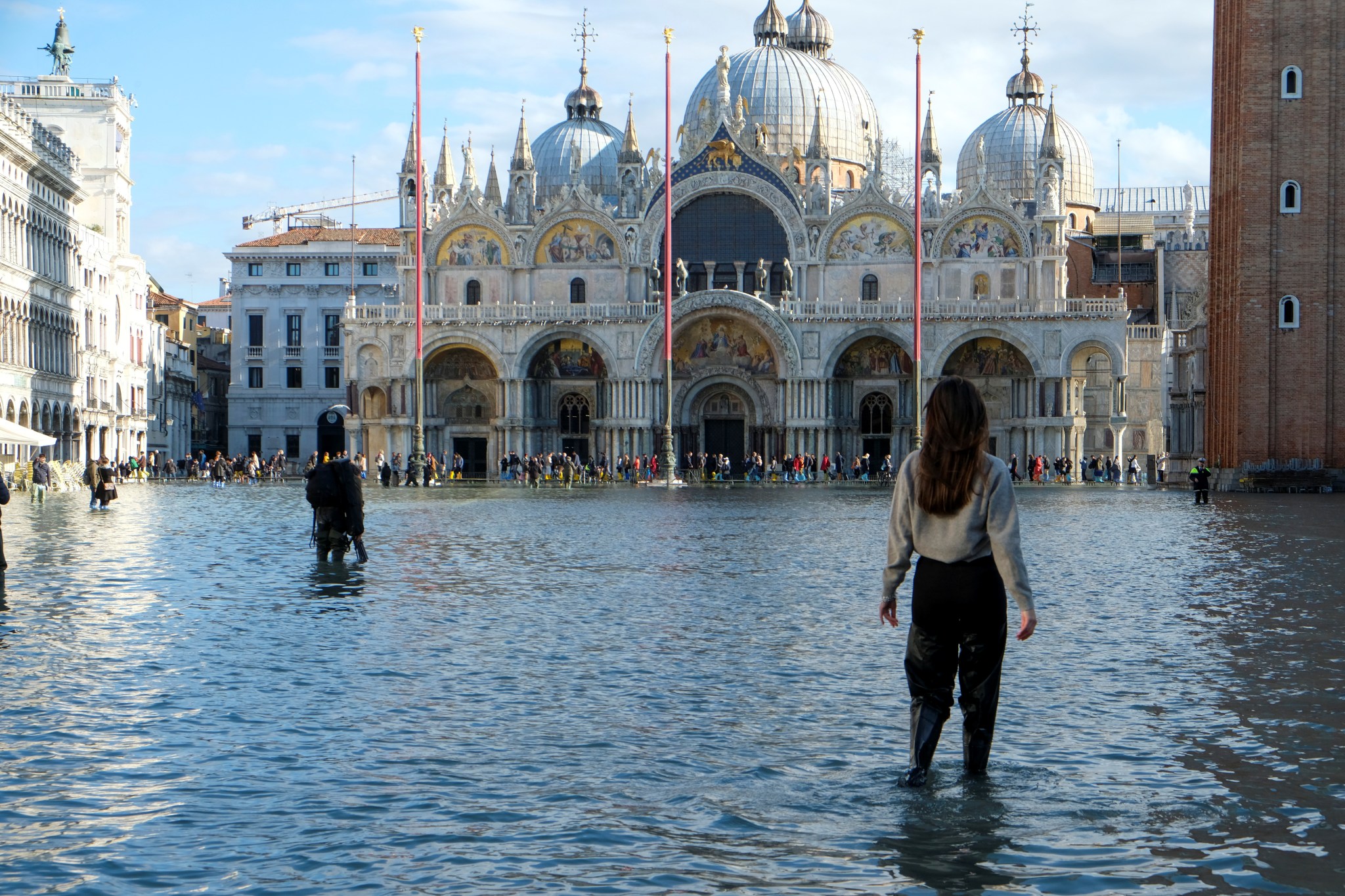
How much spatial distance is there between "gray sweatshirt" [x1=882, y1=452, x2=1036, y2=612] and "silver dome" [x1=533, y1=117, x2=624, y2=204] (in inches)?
2905

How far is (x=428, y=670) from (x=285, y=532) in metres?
17.3

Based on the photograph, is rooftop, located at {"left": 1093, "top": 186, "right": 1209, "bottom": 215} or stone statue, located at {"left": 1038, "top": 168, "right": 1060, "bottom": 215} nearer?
stone statue, located at {"left": 1038, "top": 168, "right": 1060, "bottom": 215}

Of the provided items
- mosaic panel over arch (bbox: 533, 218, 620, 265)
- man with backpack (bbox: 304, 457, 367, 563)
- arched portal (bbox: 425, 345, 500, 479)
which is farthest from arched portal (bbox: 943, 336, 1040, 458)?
man with backpack (bbox: 304, 457, 367, 563)

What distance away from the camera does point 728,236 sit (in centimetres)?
7000

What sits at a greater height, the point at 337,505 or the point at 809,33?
the point at 809,33


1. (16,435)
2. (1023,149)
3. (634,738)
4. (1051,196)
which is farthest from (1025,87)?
(634,738)

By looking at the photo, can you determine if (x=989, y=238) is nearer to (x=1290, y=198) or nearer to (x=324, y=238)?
(x=1290, y=198)

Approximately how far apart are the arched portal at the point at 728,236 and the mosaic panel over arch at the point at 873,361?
4864 millimetres

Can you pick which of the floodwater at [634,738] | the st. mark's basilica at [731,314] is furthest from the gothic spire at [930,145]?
the floodwater at [634,738]

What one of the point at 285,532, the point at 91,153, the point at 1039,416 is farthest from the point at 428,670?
the point at 91,153

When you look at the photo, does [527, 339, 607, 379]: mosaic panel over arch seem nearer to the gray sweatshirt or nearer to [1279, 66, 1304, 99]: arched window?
[1279, 66, 1304, 99]: arched window

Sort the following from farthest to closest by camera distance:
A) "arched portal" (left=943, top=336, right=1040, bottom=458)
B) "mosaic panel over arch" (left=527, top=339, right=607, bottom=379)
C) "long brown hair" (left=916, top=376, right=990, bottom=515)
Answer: "mosaic panel over arch" (left=527, top=339, right=607, bottom=379) < "arched portal" (left=943, top=336, right=1040, bottom=458) < "long brown hair" (left=916, top=376, right=990, bottom=515)

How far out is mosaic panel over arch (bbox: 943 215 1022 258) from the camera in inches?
2694

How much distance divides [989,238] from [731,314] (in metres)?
10.7
